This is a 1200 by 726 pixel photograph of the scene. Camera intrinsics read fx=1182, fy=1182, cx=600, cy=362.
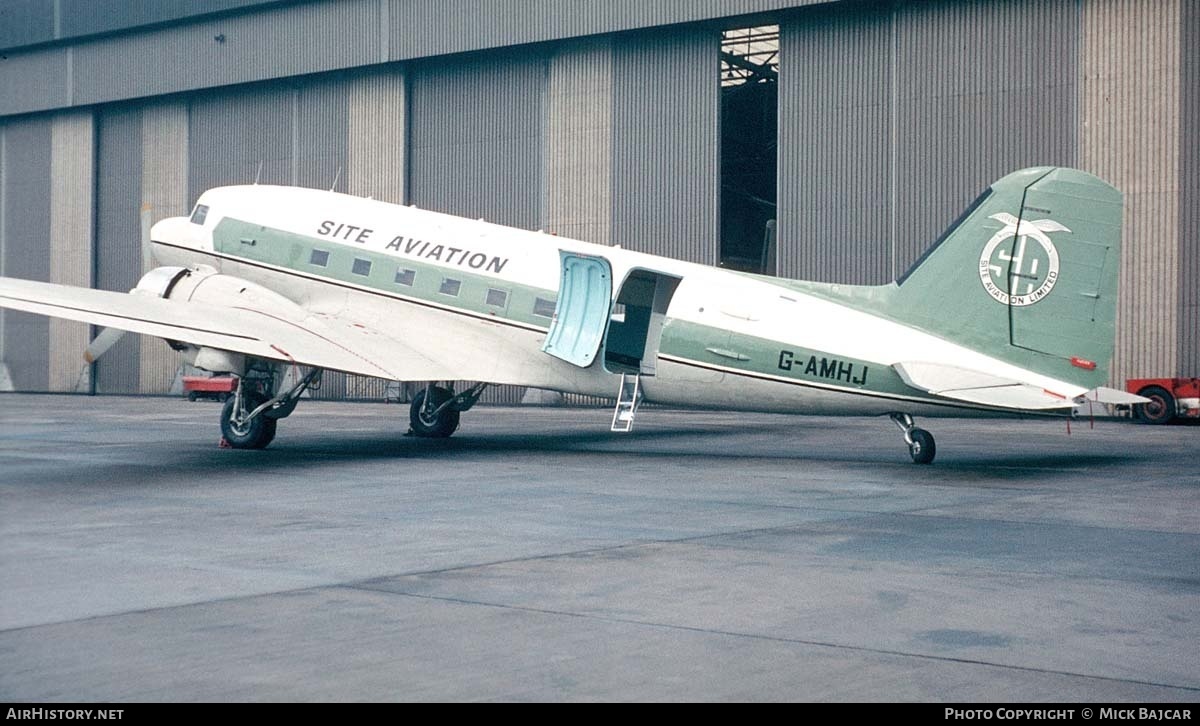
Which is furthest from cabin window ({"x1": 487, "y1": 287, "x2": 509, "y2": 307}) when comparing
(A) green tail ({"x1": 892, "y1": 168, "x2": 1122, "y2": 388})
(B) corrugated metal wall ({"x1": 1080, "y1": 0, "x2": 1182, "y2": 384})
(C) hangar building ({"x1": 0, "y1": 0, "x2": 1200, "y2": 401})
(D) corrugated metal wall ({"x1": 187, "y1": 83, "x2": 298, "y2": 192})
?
(D) corrugated metal wall ({"x1": 187, "y1": 83, "x2": 298, "y2": 192})

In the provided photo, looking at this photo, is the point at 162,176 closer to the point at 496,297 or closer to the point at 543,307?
the point at 496,297

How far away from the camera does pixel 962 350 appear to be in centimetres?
1627

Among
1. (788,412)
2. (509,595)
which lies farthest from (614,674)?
(788,412)

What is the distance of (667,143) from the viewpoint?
41281 mm

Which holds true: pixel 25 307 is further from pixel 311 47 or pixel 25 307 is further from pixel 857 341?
pixel 311 47

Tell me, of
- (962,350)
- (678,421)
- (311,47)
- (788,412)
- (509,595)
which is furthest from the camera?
(311,47)

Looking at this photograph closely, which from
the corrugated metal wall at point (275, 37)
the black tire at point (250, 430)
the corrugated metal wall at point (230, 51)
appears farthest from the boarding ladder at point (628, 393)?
the corrugated metal wall at point (230, 51)

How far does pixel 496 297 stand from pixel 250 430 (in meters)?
4.62

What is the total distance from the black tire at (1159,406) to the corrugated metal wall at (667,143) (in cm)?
1469

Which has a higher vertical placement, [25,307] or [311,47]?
[311,47]

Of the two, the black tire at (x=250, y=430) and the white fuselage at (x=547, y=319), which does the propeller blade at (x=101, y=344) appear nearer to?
the black tire at (x=250, y=430)

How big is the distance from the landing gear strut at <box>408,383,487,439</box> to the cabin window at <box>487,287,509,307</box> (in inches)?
115

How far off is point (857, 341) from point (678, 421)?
47.3ft

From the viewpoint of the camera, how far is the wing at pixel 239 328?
55.0ft
